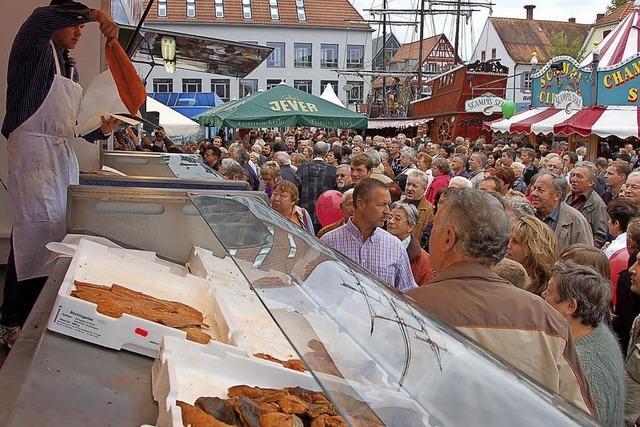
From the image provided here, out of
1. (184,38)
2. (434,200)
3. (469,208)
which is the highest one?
(184,38)

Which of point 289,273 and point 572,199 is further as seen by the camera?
point 572,199

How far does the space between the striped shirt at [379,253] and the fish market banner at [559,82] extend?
16.1 m

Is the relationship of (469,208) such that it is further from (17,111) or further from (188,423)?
(17,111)

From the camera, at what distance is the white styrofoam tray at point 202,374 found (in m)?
1.96

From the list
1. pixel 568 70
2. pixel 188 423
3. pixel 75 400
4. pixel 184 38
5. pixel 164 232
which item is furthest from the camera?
pixel 568 70

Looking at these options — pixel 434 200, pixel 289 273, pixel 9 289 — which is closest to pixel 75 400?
pixel 289 273

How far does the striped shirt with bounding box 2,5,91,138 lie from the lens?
3.17 meters

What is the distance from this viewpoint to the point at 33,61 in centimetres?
324

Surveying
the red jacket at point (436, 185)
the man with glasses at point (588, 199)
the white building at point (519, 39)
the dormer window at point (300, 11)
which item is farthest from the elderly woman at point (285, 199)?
the dormer window at point (300, 11)

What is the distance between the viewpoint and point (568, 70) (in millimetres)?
20422

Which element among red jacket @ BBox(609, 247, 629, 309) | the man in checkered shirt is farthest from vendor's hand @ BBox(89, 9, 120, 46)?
red jacket @ BBox(609, 247, 629, 309)

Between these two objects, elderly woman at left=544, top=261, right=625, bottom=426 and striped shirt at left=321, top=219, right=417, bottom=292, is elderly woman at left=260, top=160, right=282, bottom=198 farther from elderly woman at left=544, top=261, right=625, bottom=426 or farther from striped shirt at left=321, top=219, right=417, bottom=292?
elderly woman at left=544, top=261, right=625, bottom=426

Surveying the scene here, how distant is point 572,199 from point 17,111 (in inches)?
224

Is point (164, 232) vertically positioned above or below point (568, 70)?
below
